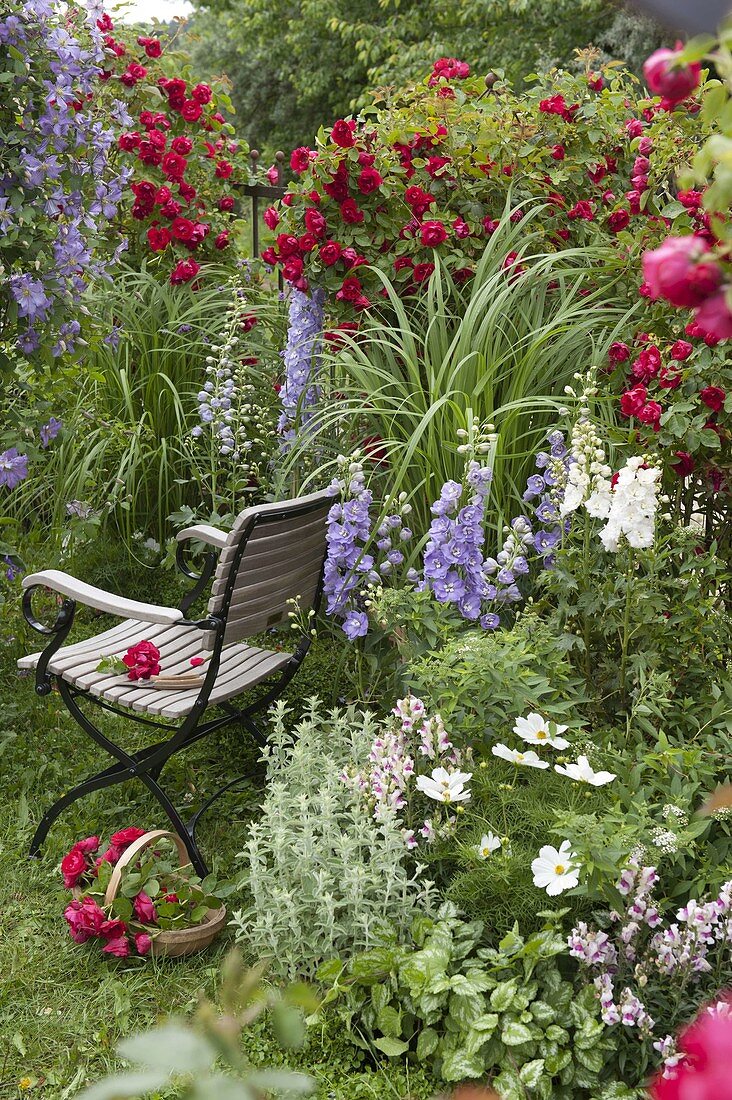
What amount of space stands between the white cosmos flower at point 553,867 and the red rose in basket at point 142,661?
120 cm

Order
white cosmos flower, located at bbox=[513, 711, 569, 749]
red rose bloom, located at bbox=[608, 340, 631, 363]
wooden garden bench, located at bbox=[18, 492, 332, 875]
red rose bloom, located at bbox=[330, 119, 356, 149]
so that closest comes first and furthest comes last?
white cosmos flower, located at bbox=[513, 711, 569, 749] → wooden garden bench, located at bbox=[18, 492, 332, 875] → red rose bloom, located at bbox=[608, 340, 631, 363] → red rose bloom, located at bbox=[330, 119, 356, 149]

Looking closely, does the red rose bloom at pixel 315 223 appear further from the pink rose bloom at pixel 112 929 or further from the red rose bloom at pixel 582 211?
the pink rose bloom at pixel 112 929

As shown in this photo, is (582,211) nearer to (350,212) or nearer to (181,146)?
(350,212)

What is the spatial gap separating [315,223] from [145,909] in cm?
227

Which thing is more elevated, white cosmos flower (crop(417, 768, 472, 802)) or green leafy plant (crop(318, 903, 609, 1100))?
white cosmos flower (crop(417, 768, 472, 802))

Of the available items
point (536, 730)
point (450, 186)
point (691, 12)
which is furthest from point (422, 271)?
point (691, 12)

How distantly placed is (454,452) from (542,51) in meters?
Result: 12.9

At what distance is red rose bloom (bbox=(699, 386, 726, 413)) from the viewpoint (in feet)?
8.82

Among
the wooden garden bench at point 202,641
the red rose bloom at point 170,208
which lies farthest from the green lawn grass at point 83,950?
the red rose bloom at point 170,208

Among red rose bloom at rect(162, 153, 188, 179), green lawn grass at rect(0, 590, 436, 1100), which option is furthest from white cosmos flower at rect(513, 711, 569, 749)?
red rose bloom at rect(162, 153, 188, 179)

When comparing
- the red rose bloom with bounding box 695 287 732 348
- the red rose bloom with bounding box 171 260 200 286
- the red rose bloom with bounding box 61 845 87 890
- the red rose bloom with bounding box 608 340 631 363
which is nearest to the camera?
the red rose bloom with bounding box 695 287 732 348

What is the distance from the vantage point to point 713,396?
2693 mm

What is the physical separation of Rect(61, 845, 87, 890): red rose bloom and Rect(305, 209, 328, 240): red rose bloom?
7.08 ft

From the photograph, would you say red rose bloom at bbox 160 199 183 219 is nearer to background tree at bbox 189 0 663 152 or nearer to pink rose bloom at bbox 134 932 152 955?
pink rose bloom at bbox 134 932 152 955
